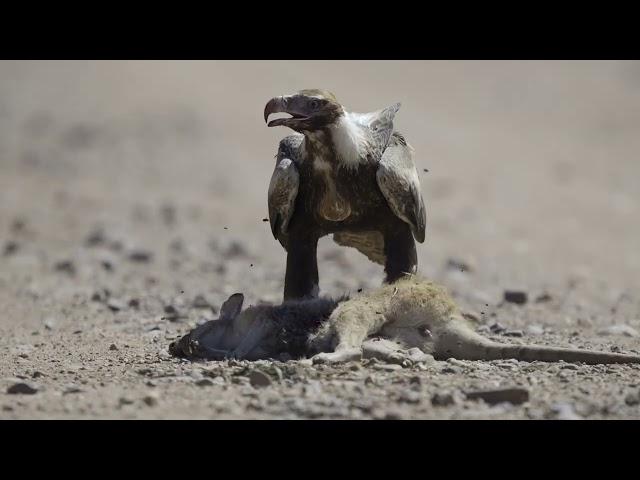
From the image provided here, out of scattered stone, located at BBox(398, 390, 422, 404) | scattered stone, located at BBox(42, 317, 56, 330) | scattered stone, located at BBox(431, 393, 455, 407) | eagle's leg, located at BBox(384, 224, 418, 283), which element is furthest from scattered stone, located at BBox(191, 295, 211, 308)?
scattered stone, located at BBox(431, 393, 455, 407)

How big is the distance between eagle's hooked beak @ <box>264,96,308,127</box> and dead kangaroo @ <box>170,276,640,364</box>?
134 centimetres

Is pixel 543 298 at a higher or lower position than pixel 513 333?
higher

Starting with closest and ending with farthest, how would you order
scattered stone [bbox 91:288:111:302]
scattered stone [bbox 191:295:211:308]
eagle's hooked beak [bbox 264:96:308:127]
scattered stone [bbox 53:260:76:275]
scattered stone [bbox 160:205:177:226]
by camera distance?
eagle's hooked beak [bbox 264:96:308:127] < scattered stone [bbox 191:295:211:308] < scattered stone [bbox 91:288:111:302] < scattered stone [bbox 53:260:76:275] < scattered stone [bbox 160:205:177:226]

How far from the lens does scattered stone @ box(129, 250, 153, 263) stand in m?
15.1

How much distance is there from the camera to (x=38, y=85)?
91.3 feet

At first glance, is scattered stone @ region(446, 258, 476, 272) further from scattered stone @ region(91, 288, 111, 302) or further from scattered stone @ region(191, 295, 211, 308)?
scattered stone @ region(91, 288, 111, 302)

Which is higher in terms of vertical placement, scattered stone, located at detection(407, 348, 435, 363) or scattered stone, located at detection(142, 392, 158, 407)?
scattered stone, located at detection(407, 348, 435, 363)

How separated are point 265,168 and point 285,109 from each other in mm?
15974

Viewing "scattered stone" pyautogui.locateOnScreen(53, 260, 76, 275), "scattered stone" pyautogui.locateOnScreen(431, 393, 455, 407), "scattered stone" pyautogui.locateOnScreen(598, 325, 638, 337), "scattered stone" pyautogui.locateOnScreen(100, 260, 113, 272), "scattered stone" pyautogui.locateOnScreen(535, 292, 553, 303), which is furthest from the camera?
"scattered stone" pyautogui.locateOnScreen(100, 260, 113, 272)

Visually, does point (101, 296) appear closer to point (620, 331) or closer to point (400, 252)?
point (400, 252)

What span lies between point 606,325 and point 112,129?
16165mm

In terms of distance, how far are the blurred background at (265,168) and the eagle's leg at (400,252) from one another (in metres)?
3.30

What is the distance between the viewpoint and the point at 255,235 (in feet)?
60.7

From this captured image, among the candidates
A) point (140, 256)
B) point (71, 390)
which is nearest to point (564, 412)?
point (71, 390)
